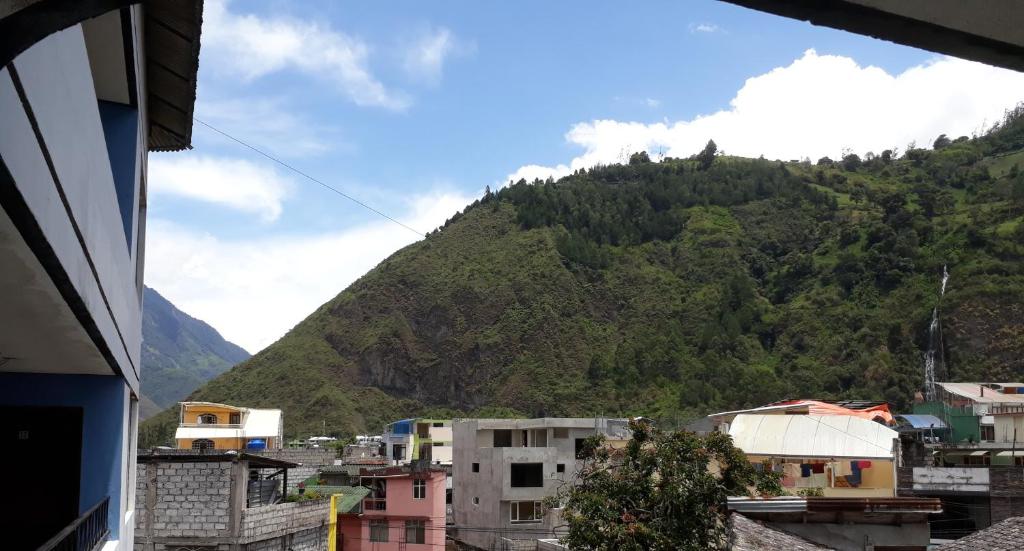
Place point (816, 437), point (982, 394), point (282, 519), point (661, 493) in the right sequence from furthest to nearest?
point (982, 394)
point (816, 437)
point (282, 519)
point (661, 493)

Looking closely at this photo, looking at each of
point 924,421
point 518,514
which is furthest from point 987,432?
point 518,514

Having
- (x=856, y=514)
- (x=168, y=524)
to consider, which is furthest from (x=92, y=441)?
(x=168, y=524)

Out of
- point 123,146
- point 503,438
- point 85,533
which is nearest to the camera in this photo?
point 85,533

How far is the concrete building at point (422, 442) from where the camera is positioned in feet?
172

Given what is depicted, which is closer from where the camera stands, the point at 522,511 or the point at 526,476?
the point at 522,511

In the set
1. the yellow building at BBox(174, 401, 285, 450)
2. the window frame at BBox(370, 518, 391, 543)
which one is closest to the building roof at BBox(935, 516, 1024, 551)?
the window frame at BBox(370, 518, 391, 543)

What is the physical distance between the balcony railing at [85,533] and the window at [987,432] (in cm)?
3459

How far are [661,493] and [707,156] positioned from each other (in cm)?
11277

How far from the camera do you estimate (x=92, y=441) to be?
5789 mm

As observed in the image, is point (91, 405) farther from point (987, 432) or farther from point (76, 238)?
point (987, 432)

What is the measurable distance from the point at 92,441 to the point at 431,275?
10086 cm

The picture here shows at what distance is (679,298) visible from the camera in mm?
92688

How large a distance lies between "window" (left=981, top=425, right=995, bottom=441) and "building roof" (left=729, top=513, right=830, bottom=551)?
2716cm

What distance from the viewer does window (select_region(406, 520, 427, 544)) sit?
92.8ft
